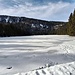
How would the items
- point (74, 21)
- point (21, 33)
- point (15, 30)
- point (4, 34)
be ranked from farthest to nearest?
point (21, 33) < point (15, 30) < point (4, 34) < point (74, 21)

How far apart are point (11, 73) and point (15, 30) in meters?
93.9

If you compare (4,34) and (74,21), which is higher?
(74,21)

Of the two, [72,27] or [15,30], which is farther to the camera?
[15,30]

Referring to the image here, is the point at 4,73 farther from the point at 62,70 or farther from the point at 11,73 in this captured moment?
the point at 62,70

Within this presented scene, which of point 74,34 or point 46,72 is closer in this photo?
point 46,72

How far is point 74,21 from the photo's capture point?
198 ft

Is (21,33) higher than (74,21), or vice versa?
(74,21)

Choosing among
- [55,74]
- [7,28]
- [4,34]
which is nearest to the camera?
[55,74]

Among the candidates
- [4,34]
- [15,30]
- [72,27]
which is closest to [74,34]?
[72,27]

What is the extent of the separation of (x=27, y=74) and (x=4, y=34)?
77.2 metres

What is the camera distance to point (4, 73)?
8.06 metres

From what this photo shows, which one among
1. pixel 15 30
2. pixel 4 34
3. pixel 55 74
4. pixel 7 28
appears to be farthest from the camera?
pixel 15 30

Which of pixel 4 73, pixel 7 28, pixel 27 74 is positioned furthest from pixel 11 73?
pixel 7 28

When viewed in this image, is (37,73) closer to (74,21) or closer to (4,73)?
(4,73)
